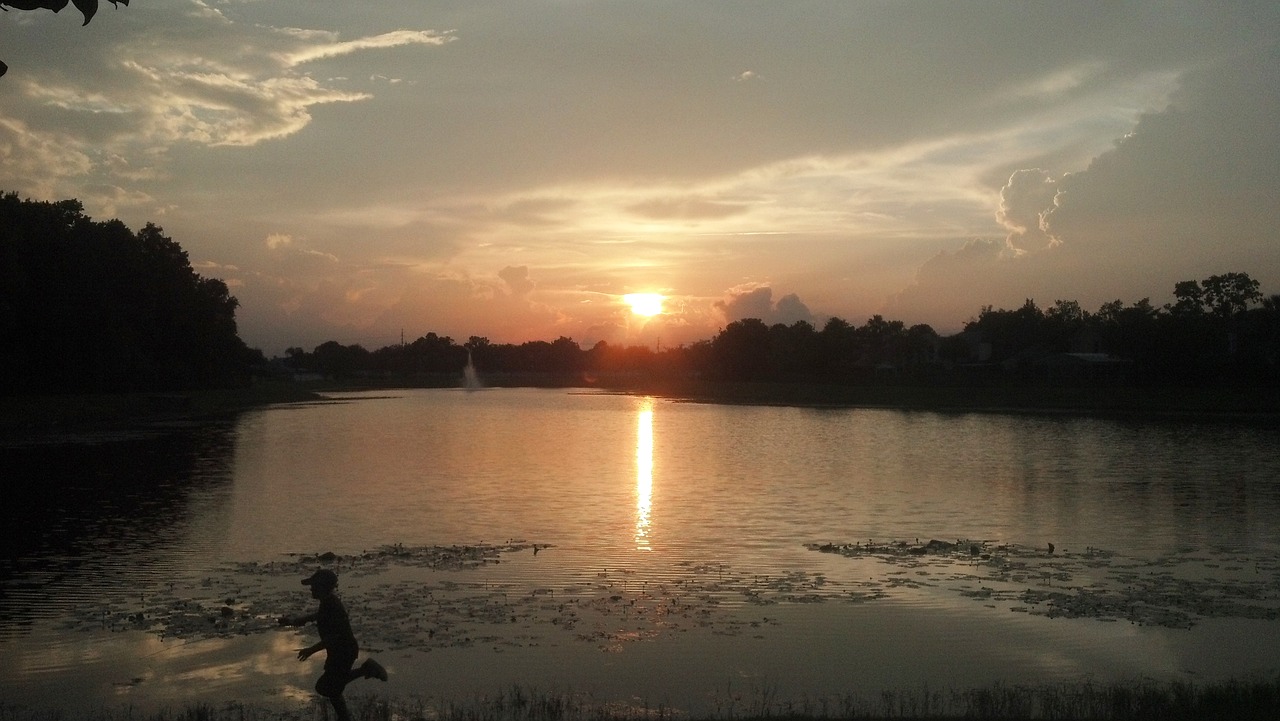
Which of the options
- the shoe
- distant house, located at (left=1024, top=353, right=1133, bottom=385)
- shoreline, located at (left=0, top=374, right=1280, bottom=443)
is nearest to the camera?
the shoe

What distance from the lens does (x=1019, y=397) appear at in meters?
91.9

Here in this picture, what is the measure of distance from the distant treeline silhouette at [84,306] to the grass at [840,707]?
5856cm

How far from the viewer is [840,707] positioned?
11.5 m

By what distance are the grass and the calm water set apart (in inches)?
21.1

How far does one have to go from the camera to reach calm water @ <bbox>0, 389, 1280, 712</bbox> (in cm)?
1369

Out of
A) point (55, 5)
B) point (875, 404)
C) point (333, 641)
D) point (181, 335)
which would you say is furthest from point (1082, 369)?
point (55, 5)

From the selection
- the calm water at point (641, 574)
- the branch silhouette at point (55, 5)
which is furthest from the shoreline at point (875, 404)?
the branch silhouette at point (55, 5)

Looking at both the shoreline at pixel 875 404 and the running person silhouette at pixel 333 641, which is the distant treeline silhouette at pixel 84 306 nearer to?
the shoreline at pixel 875 404

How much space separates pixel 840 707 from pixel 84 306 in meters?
76.1

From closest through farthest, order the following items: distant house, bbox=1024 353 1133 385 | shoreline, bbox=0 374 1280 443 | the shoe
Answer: the shoe, shoreline, bbox=0 374 1280 443, distant house, bbox=1024 353 1133 385

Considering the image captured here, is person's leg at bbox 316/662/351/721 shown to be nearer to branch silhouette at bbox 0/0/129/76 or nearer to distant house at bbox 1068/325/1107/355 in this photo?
branch silhouette at bbox 0/0/129/76

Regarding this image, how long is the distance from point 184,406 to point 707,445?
4883 cm

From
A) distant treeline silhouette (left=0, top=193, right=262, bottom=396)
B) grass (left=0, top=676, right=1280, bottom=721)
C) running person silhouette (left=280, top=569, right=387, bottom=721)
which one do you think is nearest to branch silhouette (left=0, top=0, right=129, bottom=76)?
running person silhouette (left=280, top=569, right=387, bottom=721)

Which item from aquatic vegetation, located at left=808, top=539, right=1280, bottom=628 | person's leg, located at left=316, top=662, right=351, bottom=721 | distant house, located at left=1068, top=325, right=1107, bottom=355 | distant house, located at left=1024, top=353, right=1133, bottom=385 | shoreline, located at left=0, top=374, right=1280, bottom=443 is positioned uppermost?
distant house, located at left=1068, top=325, right=1107, bottom=355
